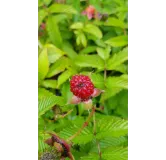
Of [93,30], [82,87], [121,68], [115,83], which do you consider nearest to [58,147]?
[82,87]

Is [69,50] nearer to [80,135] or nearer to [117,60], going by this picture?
[117,60]

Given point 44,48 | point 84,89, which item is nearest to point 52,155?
point 84,89

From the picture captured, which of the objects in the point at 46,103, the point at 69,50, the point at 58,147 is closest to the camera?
the point at 58,147
